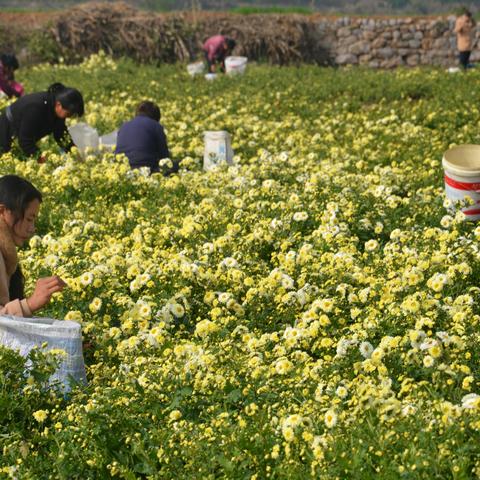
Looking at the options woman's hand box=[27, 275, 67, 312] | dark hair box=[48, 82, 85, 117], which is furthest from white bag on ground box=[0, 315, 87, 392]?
dark hair box=[48, 82, 85, 117]

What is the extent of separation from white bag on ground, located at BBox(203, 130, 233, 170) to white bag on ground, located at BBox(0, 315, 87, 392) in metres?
5.13

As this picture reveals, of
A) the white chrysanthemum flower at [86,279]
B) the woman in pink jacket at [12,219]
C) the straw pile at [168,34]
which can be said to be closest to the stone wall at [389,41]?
the straw pile at [168,34]

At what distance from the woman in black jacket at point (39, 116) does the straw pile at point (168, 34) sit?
10615 millimetres

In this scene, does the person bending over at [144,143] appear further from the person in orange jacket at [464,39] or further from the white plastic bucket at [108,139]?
the person in orange jacket at [464,39]

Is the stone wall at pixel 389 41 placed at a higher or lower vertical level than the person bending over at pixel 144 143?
lower

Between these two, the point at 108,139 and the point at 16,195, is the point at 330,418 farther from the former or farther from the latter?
the point at 108,139

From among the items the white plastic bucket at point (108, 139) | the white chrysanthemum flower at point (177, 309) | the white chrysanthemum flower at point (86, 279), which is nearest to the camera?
the white chrysanthemum flower at point (177, 309)

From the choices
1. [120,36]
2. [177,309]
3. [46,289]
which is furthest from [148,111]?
[120,36]

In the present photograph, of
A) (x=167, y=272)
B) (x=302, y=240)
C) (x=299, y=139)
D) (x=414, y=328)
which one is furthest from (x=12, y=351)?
(x=299, y=139)

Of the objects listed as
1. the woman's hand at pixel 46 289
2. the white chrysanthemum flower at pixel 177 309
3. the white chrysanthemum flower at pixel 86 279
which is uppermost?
the woman's hand at pixel 46 289

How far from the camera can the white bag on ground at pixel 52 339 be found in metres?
4.82

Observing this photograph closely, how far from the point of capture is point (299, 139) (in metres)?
10.8

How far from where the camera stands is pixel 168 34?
2011cm

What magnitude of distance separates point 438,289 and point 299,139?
561 cm
